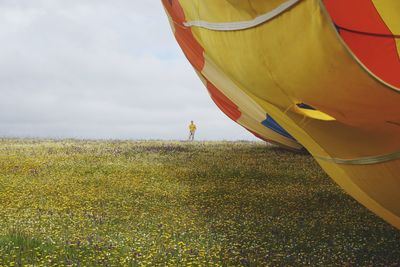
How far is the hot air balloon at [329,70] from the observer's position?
18.9 feet

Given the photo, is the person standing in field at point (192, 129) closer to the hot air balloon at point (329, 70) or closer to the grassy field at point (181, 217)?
the grassy field at point (181, 217)

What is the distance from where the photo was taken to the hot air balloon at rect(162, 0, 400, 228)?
575 cm

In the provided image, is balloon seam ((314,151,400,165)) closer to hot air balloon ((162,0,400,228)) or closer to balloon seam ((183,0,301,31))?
hot air balloon ((162,0,400,228))

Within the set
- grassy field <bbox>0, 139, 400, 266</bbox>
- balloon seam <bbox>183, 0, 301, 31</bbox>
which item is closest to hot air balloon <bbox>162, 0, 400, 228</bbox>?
balloon seam <bbox>183, 0, 301, 31</bbox>

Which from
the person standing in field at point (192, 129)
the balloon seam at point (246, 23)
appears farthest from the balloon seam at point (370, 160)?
the person standing in field at point (192, 129)

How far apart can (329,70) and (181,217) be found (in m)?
8.01

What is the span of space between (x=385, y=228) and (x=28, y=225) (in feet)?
28.0

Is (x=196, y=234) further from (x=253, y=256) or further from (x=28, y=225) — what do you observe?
(x=28, y=225)

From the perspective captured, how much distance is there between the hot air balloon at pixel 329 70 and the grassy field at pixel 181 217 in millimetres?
2286

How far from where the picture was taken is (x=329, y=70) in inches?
231

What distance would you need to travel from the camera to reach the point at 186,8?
10.0 m

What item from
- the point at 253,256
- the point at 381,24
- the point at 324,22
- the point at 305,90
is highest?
the point at 381,24

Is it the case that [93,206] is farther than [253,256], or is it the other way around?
[93,206]

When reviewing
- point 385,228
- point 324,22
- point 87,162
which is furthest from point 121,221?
point 87,162
